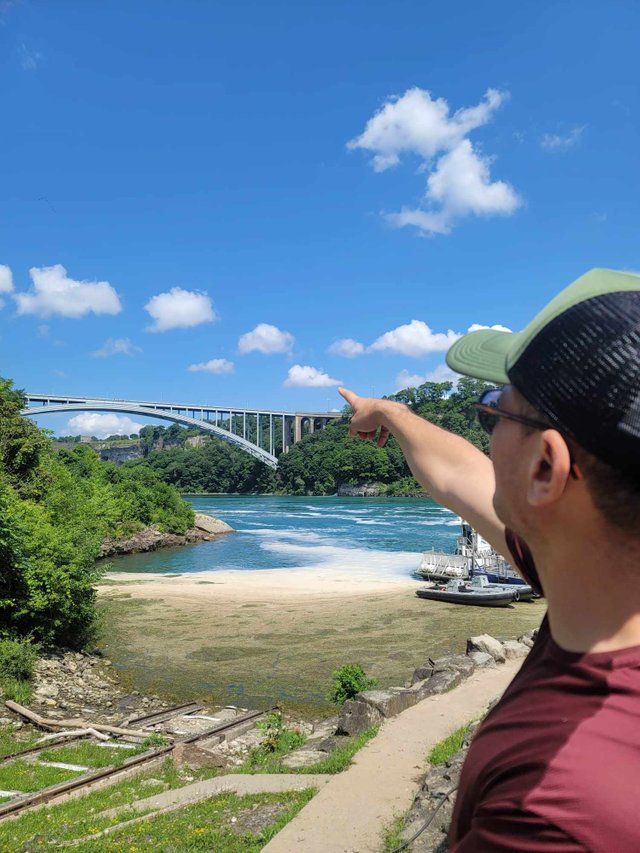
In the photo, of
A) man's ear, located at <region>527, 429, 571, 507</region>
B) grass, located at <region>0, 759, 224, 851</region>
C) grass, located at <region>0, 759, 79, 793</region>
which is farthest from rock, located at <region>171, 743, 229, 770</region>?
man's ear, located at <region>527, 429, 571, 507</region>

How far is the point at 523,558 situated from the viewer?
124 cm

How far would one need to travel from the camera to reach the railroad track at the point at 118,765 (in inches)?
299

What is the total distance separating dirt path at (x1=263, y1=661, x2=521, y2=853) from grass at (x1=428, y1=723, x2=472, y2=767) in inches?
5.2

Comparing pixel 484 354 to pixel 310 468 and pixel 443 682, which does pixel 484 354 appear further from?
pixel 310 468

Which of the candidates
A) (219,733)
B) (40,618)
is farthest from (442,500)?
(40,618)

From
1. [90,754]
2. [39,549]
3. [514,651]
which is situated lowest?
[90,754]

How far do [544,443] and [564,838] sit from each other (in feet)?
1.44

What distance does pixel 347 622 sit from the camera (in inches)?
850

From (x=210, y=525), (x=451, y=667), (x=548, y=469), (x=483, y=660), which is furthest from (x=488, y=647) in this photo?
(x=210, y=525)

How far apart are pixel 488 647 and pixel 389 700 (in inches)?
179

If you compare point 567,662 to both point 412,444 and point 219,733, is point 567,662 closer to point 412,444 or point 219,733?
point 412,444

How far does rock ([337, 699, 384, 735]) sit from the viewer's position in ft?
29.0

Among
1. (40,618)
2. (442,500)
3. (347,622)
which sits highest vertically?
(442,500)

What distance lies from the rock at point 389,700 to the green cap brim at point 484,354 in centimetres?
889
